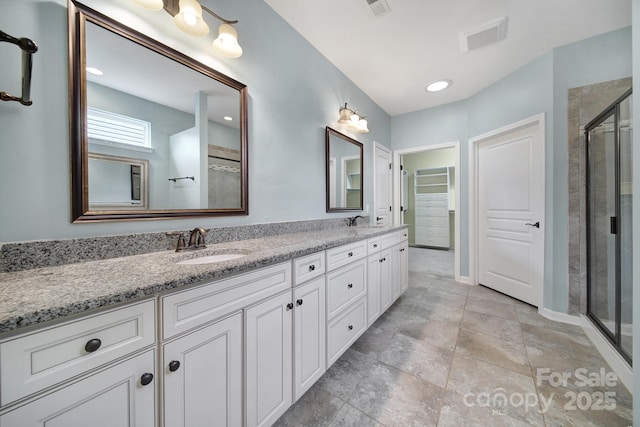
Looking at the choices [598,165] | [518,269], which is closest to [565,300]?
[518,269]

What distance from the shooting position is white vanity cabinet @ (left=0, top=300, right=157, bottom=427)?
0.48 metres

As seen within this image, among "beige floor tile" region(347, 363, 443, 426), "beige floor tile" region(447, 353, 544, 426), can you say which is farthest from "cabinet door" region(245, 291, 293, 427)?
"beige floor tile" region(447, 353, 544, 426)

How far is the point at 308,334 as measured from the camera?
125 centimetres

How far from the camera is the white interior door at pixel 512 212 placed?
2396mm

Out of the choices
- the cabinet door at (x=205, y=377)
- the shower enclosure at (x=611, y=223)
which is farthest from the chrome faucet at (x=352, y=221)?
the shower enclosure at (x=611, y=223)

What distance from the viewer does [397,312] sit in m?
2.35

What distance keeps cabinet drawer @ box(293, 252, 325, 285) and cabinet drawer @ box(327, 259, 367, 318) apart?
121 millimetres

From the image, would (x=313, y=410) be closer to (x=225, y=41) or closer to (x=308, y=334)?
(x=308, y=334)

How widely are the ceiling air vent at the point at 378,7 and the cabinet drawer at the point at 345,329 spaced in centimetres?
223

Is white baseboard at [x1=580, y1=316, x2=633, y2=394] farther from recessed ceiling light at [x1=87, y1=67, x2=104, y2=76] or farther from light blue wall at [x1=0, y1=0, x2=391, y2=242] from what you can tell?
recessed ceiling light at [x1=87, y1=67, x2=104, y2=76]

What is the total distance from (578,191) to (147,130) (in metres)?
3.43

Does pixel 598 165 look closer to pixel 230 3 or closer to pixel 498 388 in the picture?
pixel 498 388

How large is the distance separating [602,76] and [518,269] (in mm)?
1991

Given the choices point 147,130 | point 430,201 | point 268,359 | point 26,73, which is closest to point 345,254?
point 268,359
